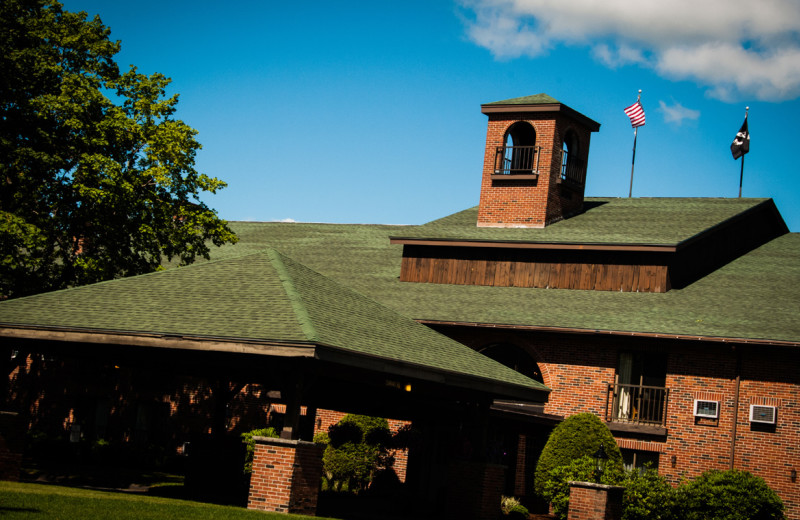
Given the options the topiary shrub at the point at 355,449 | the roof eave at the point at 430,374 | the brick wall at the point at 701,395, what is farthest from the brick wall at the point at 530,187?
the roof eave at the point at 430,374

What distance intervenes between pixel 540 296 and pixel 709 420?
6785mm

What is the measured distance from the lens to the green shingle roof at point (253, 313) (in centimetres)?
1557

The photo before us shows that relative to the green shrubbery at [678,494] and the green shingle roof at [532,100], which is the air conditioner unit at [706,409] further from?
the green shingle roof at [532,100]

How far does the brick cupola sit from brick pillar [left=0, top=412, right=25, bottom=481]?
1913 cm

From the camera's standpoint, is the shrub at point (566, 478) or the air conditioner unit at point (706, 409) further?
the air conditioner unit at point (706, 409)

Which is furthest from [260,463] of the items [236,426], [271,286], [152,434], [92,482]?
[152,434]

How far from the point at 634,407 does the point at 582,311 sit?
10.4ft

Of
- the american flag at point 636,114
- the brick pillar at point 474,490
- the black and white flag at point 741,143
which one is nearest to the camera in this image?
the brick pillar at point 474,490

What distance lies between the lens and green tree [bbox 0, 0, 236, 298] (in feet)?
84.2

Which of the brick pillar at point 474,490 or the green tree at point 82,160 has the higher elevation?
the green tree at point 82,160

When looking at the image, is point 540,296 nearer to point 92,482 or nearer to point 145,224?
point 145,224

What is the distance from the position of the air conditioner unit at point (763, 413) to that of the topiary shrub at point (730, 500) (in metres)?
2.10

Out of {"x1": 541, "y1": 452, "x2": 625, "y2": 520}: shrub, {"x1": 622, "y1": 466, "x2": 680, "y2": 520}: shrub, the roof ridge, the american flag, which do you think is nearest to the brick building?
the roof ridge

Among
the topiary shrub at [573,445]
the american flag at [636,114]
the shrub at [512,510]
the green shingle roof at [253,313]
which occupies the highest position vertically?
the american flag at [636,114]
